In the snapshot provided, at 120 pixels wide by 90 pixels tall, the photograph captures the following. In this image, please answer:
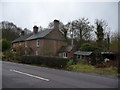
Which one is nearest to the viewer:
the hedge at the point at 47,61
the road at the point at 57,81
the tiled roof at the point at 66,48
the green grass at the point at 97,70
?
the road at the point at 57,81

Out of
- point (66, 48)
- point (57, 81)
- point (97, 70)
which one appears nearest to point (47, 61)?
point (97, 70)

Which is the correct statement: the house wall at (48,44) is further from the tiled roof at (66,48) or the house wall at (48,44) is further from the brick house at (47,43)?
the tiled roof at (66,48)

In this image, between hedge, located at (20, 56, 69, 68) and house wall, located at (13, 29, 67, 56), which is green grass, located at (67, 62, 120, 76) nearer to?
hedge, located at (20, 56, 69, 68)

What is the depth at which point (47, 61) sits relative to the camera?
24516 mm

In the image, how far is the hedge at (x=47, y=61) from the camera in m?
22.3

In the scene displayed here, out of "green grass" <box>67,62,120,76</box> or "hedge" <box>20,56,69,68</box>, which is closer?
"green grass" <box>67,62,120,76</box>

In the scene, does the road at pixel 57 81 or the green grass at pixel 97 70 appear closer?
the road at pixel 57 81

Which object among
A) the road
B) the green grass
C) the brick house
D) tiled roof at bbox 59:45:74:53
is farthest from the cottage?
the road

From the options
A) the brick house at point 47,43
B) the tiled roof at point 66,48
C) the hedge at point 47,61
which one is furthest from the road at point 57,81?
the tiled roof at point 66,48

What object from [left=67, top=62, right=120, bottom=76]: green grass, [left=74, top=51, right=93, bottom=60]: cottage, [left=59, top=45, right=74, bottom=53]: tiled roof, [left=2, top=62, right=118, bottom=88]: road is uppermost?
[left=59, top=45, right=74, bottom=53]: tiled roof

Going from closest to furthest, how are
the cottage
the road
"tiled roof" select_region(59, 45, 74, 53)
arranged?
the road
the cottage
"tiled roof" select_region(59, 45, 74, 53)

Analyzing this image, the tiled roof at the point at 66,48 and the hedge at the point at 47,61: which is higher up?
the tiled roof at the point at 66,48

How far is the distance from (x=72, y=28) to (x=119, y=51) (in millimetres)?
41554

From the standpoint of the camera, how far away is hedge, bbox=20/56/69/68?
22.3 m
